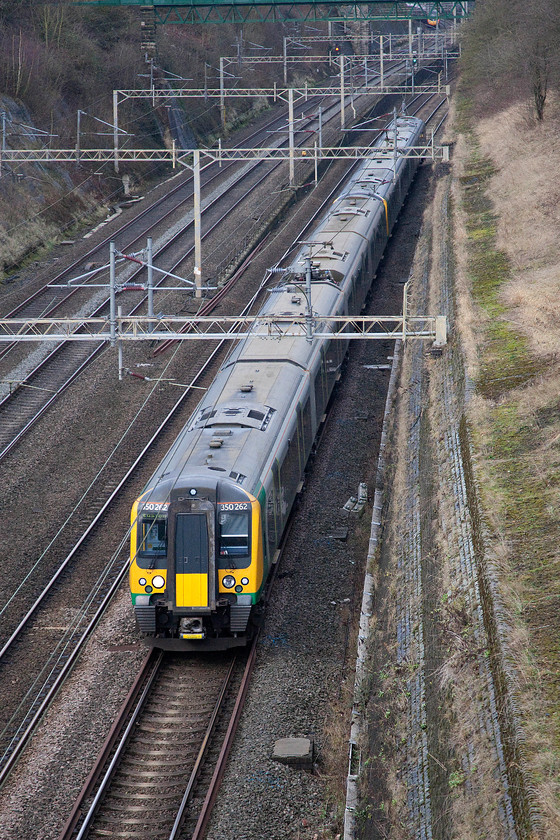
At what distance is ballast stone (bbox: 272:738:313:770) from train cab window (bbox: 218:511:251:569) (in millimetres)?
3062

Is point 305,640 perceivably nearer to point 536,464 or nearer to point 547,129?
point 536,464

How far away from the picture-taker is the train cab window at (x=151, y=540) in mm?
15031

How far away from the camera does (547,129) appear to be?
143 ft

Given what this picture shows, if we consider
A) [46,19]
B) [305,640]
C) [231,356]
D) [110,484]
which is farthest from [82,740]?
[46,19]

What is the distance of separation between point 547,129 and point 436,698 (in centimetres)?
3731

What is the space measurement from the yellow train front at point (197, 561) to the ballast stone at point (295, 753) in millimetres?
2410

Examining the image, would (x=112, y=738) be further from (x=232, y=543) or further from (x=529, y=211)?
(x=529, y=211)

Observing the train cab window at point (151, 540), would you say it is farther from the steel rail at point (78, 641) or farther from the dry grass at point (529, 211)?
the dry grass at point (529, 211)

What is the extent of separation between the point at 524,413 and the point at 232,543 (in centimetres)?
727

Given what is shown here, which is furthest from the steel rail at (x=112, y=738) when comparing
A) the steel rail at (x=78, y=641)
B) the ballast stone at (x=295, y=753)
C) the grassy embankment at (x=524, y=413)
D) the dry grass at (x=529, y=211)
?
the dry grass at (x=529, y=211)

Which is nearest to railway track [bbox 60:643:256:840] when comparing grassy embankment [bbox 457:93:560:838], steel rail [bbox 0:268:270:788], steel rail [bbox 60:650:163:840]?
steel rail [bbox 60:650:163:840]

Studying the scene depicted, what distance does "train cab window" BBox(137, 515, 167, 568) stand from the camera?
15031 mm

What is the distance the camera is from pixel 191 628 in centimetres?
1499

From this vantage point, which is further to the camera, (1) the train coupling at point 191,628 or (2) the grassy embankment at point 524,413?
(1) the train coupling at point 191,628
